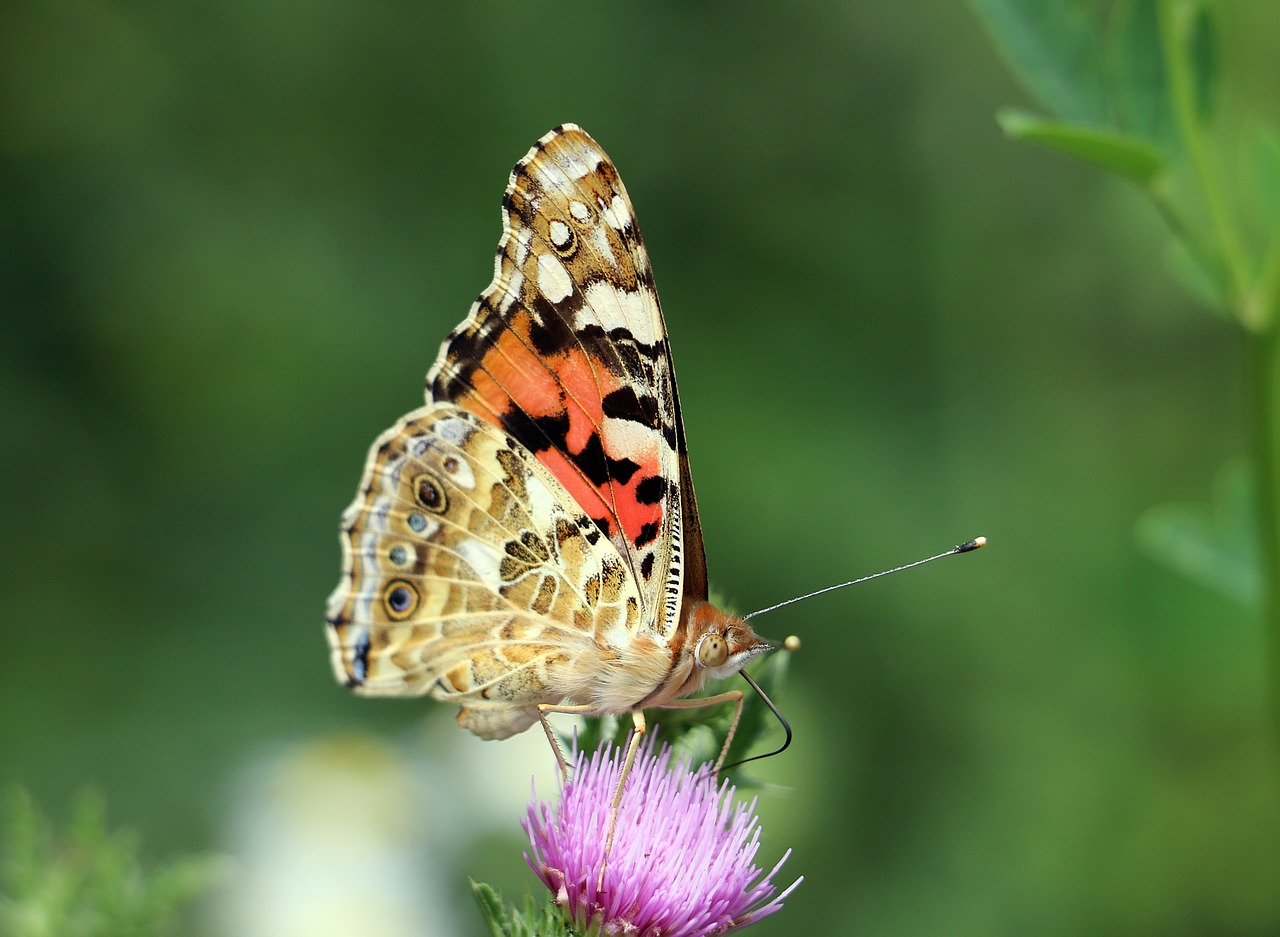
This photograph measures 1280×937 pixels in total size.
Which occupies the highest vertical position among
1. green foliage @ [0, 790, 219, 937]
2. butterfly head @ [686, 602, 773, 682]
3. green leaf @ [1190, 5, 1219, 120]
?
green leaf @ [1190, 5, 1219, 120]

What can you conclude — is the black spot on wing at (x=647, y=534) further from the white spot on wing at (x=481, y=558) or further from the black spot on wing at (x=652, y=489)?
the white spot on wing at (x=481, y=558)

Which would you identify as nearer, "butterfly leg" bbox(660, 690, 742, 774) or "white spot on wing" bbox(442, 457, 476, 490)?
"butterfly leg" bbox(660, 690, 742, 774)

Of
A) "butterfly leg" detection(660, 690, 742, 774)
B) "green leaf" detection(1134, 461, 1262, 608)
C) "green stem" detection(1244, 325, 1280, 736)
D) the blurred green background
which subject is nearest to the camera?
"butterfly leg" detection(660, 690, 742, 774)

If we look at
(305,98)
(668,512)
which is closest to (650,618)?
(668,512)

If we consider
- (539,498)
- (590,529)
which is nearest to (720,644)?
(590,529)

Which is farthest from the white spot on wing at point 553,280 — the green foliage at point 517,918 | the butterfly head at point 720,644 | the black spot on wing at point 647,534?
the green foliage at point 517,918

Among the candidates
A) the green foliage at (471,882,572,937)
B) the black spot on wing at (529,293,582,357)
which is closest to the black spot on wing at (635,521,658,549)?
the black spot on wing at (529,293,582,357)

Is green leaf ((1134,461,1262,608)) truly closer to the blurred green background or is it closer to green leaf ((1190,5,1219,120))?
green leaf ((1190,5,1219,120))
